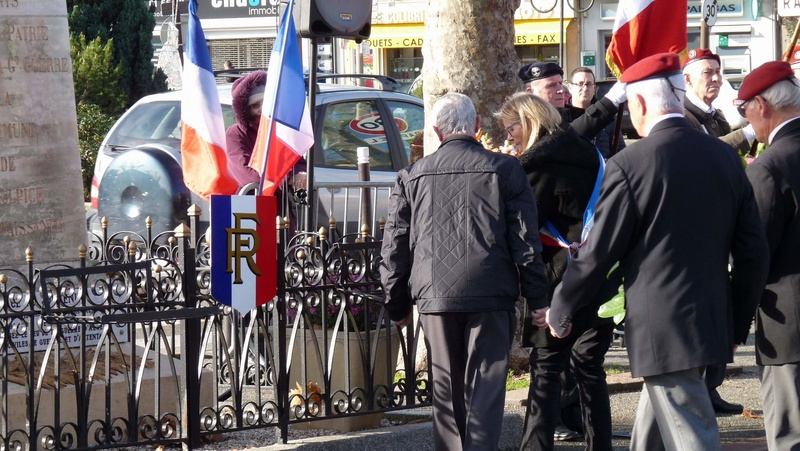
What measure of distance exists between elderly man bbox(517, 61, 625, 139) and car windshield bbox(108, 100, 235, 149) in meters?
4.41

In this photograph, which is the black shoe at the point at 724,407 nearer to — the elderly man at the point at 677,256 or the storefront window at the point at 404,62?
the elderly man at the point at 677,256

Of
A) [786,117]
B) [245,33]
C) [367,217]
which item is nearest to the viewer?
[786,117]

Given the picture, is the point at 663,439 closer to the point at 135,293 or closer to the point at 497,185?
the point at 497,185

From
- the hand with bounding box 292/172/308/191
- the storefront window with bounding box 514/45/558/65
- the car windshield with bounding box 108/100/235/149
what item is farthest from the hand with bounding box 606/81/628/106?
the storefront window with bounding box 514/45/558/65

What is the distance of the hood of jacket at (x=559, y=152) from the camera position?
554 cm

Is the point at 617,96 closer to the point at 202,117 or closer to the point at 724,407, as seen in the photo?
the point at 724,407

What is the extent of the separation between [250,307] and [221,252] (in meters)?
0.30

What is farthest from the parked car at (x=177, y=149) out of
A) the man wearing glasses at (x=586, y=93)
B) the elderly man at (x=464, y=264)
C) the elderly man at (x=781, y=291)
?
the elderly man at (x=781, y=291)

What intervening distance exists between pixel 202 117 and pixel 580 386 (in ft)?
8.10

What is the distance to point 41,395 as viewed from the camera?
5734 millimetres

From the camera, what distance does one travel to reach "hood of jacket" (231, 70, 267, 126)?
7.57 meters

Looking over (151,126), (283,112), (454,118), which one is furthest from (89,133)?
(454,118)

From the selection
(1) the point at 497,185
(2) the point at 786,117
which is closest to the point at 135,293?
(1) the point at 497,185

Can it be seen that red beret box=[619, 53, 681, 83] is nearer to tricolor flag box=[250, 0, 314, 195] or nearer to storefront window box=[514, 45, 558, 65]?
tricolor flag box=[250, 0, 314, 195]
